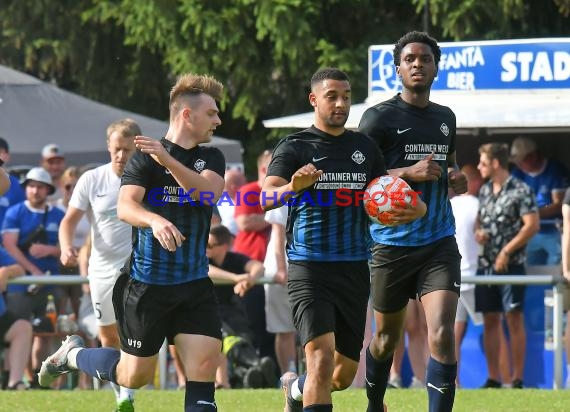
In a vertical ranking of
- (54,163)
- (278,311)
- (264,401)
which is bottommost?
(264,401)

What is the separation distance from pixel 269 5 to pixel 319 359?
48.4 ft

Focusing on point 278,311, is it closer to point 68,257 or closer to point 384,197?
point 68,257

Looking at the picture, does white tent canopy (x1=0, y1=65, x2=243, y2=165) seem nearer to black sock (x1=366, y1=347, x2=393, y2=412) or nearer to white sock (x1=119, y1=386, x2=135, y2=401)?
white sock (x1=119, y1=386, x2=135, y2=401)

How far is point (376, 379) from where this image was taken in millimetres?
8938

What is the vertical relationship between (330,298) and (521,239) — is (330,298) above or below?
below

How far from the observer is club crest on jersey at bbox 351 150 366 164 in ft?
27.1

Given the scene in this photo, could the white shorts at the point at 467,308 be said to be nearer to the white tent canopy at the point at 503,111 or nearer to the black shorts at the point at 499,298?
the black shorts at the point at 499,298

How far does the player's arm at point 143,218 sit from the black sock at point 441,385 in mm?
1715

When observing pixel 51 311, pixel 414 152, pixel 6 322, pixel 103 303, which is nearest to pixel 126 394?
pixel 103 303

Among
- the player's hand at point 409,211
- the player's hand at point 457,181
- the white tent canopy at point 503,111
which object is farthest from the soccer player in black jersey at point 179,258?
the white tent canopy at point 503,111

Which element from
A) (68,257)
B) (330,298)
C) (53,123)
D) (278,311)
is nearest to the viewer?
(330,298)

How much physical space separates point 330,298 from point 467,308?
5.08m

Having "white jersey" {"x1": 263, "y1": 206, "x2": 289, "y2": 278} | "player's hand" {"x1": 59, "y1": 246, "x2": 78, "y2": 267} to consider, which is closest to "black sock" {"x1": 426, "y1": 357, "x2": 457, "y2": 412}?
"player's hand" {"x1": 59, "y1": 246, "x2": 78, "y2": 267}

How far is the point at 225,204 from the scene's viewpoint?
582 inches
